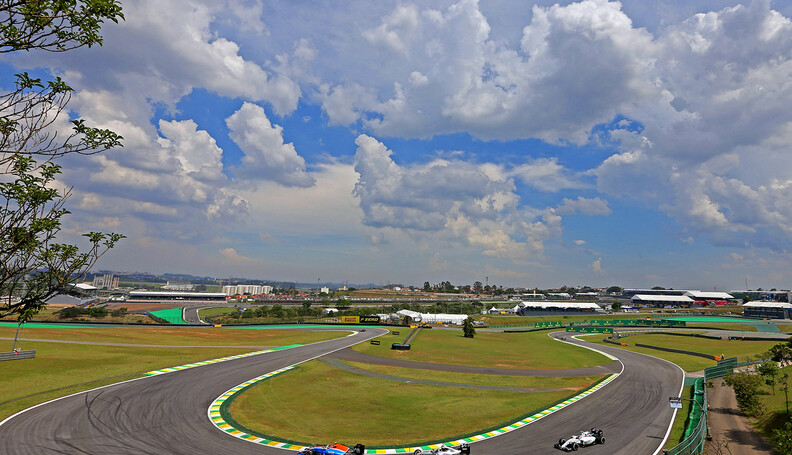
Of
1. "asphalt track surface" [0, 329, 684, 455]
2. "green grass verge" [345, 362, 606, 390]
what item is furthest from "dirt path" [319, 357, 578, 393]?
"asphalt track surface" [0, 329, 684, 455]

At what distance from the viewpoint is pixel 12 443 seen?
26203 mm

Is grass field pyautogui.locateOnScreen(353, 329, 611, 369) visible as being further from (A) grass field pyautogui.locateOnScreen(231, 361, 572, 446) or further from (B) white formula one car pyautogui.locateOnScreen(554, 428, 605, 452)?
(B) white formula one car pyautogui.locateOnScreen(554, 428, 605, 452)

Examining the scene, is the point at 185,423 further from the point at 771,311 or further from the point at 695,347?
the point at 771,311

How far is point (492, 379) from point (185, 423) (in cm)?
3819

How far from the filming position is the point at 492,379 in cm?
5225

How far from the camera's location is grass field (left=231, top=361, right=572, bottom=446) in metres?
31.2

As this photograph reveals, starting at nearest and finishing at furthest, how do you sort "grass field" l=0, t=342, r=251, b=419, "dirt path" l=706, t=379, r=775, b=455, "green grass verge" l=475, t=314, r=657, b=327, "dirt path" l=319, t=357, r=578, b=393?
1. "dirt path" l=706, t=379, r=775, b=455
2. "grass field" l=0, t=342, r=251, b=419
3. "dirt path" l=319, t=357, r=578, b=393
4. "green grass verge" l=475, t=314, r=657, b=327

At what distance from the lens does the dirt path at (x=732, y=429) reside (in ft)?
107

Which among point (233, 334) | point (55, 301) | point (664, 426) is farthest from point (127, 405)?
point (55, 301)

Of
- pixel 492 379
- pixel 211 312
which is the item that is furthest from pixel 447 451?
pixel 211 312

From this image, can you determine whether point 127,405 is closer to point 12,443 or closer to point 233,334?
point 12,443

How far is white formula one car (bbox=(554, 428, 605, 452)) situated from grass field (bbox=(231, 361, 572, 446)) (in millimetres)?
6684

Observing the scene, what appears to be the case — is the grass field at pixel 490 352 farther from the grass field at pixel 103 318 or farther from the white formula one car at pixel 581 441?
the grass field at pixel 103 318

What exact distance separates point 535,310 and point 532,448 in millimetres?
185425
